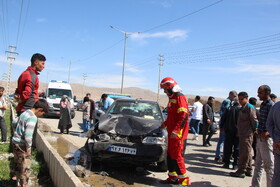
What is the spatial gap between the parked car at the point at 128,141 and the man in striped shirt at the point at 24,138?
1.75 m

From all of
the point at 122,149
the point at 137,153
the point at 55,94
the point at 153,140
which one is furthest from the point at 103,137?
the point at 55,94

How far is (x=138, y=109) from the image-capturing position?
22.5 ft

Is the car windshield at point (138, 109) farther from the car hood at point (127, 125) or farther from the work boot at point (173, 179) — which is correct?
the work boot at point (173, 179)

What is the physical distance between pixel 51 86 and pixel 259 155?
55.2ft

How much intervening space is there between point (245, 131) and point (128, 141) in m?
2.56

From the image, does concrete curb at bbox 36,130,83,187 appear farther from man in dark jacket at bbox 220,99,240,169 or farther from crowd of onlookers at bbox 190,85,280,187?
man in dark jacket at bbox 220,99,240,169

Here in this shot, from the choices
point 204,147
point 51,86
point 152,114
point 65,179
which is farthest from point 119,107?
point 51,86

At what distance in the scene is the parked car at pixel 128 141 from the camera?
5.09m

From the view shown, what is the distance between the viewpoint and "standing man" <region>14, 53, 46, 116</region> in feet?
13.7

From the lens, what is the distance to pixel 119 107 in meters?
6.95

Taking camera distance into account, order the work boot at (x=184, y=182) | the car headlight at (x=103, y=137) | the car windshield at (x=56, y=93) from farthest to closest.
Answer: the car windshield at (x=56, y=93) → the car headlight at (x=103, y=137) → the work boot at (x=184, y=182)

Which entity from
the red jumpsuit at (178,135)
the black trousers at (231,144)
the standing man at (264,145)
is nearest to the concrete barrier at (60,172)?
the red jumpsuit at (178,135)

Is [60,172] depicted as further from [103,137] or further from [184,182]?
[184,182]

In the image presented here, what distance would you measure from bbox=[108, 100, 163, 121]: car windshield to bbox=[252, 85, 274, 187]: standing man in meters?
2.49
